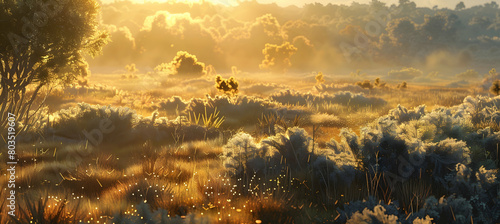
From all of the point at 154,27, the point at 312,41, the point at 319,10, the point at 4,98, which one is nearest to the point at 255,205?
the point at 4,98

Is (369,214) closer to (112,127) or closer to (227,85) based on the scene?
(112,127)

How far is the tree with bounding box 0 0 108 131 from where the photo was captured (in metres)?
7.19

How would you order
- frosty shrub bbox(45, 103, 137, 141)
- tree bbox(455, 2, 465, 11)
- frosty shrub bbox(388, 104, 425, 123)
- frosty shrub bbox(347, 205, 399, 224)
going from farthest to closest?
1. tree bbox(455, 2, 465, 11)
2. frosty shrub bbox(45, 103, 137, 141)
3. frosty shrub bbox(388, 104, 425, 123)
4. frosty shrub bbox(347, 205, 399, 224)

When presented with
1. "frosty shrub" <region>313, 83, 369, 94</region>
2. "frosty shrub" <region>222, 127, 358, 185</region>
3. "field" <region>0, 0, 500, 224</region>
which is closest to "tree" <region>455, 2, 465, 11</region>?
"frosty shrub" <region>313, 83, 369, 94</region>

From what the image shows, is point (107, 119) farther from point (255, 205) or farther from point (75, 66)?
point (255, 205)

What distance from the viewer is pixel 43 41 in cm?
753

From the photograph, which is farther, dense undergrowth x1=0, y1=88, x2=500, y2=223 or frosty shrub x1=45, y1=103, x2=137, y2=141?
frosty shrub x1=45, y1=103, x2=137, y2=141

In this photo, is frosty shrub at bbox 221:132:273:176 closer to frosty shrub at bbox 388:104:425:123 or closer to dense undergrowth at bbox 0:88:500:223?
dense undergrowth at bbox 0:88:500:223

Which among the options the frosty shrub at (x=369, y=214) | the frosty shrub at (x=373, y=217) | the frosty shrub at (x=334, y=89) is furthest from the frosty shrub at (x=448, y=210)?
the frosty shrub at (x=334, y=89)

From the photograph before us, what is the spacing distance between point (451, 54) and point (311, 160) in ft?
290

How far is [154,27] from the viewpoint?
248ft

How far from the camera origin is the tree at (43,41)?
7191 mm

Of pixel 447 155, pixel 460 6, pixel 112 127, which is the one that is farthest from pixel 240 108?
pixel 460 6

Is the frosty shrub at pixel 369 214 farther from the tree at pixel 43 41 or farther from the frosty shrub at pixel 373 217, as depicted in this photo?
the tree at pixel 43 41
